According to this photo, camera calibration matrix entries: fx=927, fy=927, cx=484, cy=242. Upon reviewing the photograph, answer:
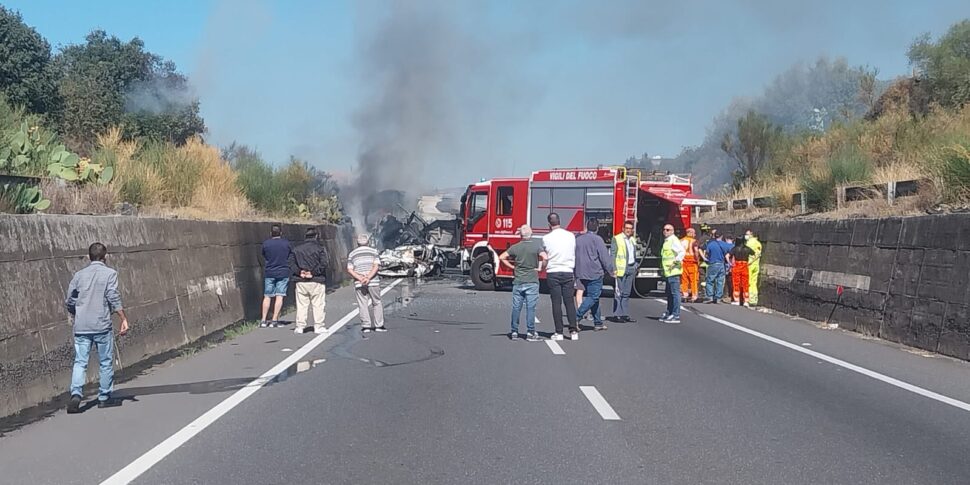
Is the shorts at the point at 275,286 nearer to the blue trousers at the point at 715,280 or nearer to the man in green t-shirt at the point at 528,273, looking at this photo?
the man in green t-shirt at the point at 528,273

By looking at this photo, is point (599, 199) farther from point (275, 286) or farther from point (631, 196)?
point (275, 286)

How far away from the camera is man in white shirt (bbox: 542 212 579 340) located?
14.2 meters

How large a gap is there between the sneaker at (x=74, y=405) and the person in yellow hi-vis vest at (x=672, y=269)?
11.2 meters

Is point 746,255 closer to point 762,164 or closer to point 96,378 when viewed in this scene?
point 96,378

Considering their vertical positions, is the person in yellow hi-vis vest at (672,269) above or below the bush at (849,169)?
below

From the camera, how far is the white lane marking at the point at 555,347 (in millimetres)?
12852

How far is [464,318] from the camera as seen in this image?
17.7 meters

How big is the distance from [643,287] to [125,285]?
53.3ft

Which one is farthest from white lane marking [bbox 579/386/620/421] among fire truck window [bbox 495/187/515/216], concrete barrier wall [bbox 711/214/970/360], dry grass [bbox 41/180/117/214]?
fire truck window [bbox 495/187/515/216]

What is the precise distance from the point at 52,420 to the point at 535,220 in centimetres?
1747

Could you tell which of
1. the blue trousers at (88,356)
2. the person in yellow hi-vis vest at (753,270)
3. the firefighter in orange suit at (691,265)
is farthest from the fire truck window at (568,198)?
the blue trousers at (88,356)

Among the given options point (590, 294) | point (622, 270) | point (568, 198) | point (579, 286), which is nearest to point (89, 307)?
point (590, 294)

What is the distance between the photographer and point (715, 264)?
2175 cm

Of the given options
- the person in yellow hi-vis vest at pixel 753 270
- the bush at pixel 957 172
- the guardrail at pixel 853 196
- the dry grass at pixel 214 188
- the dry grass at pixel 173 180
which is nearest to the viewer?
the bush at pixel 957 172
